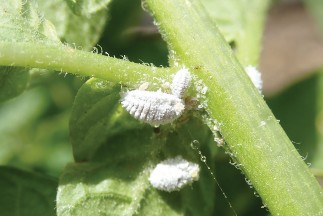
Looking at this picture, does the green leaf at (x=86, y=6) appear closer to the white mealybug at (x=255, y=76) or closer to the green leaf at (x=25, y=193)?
the white mealybug at (x=255, y=76)

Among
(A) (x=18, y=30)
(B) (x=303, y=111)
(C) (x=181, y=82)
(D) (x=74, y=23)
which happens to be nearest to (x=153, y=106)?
(C) (x=181, y=82)

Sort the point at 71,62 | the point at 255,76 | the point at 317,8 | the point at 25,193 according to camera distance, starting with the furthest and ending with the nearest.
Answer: the point at 317,8 < the point at 25,193 < the point at 255,76 < the point at 71,62

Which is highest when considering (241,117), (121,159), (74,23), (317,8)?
(317,8)

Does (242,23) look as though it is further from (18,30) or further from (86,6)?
(18,30)

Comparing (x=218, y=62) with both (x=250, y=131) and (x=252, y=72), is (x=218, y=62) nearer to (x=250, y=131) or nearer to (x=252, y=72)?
(x=250, y=131)

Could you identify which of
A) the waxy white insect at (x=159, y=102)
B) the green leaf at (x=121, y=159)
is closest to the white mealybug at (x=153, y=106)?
the waxy white insect at (x=159, y=102)

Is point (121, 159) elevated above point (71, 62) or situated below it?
below

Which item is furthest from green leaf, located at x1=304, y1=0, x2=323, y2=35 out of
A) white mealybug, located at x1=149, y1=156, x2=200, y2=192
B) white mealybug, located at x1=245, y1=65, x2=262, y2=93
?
white mealybug, located at x1=149, y1=156, x2=200, y2=192
